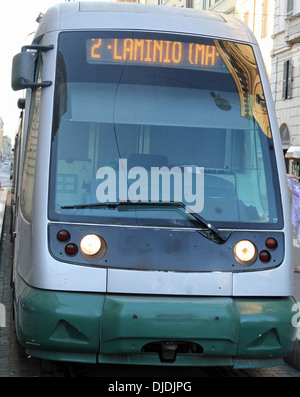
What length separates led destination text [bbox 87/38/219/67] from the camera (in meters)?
4.93

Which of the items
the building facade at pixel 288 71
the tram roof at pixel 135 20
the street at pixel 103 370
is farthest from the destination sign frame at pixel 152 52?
the building facade at pixel 288 71

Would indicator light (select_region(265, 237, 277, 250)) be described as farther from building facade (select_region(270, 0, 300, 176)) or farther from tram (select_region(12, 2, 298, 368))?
building facade (select_region(270, 0, 300, 176))

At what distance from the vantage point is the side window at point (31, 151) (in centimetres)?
490

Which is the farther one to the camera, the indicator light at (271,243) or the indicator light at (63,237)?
the indicator light at (271,243)

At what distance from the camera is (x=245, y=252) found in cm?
458

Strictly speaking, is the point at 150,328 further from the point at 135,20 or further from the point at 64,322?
the point at 135,20

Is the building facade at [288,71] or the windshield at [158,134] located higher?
the building facade at [288,71]

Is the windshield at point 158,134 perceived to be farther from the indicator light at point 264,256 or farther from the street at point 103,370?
the street at point 103,370

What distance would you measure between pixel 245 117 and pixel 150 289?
1.49 metres

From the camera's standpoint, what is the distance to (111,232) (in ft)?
14.7

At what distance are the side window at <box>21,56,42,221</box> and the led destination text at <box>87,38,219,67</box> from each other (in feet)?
1.64

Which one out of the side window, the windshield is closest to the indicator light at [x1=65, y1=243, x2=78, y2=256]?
the windshield

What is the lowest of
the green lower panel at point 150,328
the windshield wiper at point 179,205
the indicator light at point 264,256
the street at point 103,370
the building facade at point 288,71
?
the street at point 103,370

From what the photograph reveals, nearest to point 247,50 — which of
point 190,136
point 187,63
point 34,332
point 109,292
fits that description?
point 187,63
